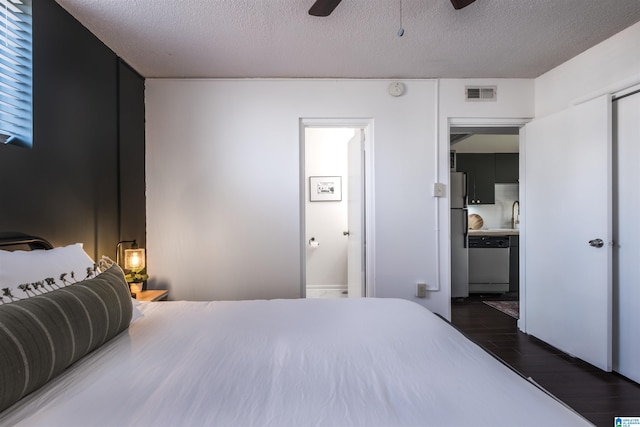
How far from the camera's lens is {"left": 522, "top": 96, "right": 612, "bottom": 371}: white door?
7.18 feet

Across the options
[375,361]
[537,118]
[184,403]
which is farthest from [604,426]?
[537,118]

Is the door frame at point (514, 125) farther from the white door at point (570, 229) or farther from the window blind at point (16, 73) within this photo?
the window blind at point (16, 73)

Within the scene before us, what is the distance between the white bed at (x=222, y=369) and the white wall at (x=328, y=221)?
9.77ft

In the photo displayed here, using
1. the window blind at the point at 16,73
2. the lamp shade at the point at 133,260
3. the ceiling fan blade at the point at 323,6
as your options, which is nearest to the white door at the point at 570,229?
the ceiling fan blade at the point at 323,6

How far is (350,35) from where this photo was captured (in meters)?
2.09

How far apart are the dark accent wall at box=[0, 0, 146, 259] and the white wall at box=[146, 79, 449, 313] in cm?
35

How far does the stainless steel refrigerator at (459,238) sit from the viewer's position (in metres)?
3.98

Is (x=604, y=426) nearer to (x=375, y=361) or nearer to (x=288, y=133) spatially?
(x=375, y=361)

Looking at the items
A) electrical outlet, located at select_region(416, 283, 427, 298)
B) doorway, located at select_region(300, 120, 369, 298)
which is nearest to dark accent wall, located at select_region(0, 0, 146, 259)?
doorway, located at select_region(300, 120, 369, 298)

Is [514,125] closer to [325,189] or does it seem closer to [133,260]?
[325,189]

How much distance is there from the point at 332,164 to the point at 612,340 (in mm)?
3398

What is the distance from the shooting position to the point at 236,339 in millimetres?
1226

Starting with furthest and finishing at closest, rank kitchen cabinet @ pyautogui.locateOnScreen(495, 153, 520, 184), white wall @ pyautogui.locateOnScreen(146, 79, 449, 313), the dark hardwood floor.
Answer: kitchen cabinet @ pyautogui.locateOnScreen(495, 153, 520, 184), white wall @ pyautogui.locateOnScreen(146, 79, 449, 313), the dark hardwood floor

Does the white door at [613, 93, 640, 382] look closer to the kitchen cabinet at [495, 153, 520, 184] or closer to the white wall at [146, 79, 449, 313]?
the white wall at [146, 79, 449, 313]
